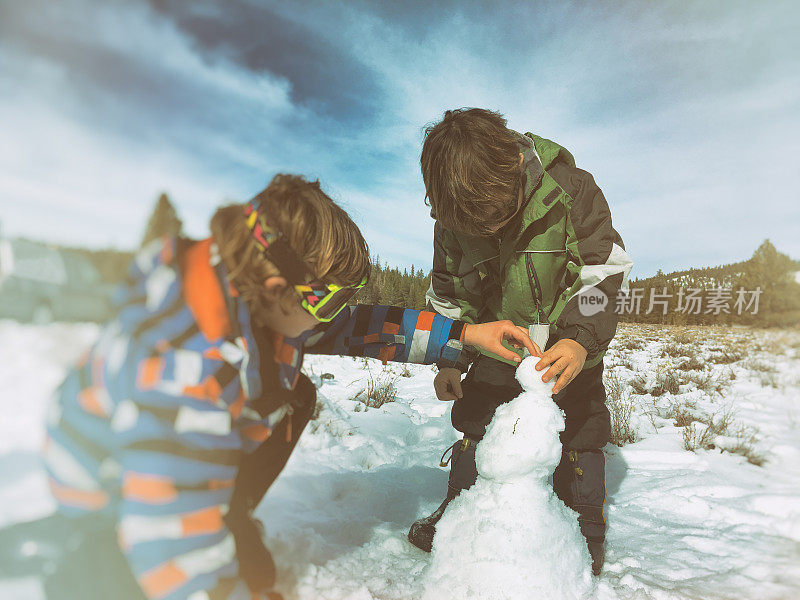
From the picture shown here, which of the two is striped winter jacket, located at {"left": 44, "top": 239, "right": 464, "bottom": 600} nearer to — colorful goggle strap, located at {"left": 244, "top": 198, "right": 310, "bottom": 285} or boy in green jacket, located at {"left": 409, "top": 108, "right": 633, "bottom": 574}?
colorful goggle strap, located at {"left": 244, "top": 198, "right": 310, "bottom": 285}

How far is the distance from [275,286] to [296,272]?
58mm

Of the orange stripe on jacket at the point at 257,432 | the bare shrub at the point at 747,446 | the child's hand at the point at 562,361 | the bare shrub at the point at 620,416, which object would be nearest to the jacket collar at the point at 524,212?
the child's hand at the point at 562,361

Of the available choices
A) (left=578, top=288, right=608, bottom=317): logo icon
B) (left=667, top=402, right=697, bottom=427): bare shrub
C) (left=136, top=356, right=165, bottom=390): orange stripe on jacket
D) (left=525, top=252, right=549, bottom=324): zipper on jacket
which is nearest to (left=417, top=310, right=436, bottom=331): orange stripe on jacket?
(left=525, top=252, right=549, bottom=324): zipper on jacket

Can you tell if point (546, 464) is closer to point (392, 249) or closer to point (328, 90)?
point (392, 249)

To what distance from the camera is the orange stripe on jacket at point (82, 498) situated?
704 millimetres

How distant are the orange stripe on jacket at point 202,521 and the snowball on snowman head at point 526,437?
795 millimetres

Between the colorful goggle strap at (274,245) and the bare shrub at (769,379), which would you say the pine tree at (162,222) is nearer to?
the colorful goggle strap at (274,245)

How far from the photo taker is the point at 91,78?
70 cm

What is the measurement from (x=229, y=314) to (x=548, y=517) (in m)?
1.05

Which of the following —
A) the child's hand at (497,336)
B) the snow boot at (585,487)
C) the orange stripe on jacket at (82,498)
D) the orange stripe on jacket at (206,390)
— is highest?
the child's hand at (497,336)

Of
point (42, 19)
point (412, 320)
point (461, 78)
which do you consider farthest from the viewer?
point (412, 320)

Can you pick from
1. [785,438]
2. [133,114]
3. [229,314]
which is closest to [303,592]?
[229,314]

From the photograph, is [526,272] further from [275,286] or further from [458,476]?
[275,286]

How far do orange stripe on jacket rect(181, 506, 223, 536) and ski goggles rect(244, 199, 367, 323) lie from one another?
0.44 metres
